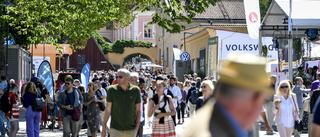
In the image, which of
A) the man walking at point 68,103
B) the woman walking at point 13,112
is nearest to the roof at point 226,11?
the woman walking at point 13,112

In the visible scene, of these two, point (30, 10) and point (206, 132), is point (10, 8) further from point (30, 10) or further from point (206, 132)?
point (206, 132)

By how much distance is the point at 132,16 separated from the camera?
3575 centimetres

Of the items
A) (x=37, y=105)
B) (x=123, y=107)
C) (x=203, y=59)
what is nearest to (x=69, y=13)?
(x=37, y=105)

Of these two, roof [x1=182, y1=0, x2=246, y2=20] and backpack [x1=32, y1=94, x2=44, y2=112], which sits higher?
roof [x1=182, y1=0, x2=246, y2=20]

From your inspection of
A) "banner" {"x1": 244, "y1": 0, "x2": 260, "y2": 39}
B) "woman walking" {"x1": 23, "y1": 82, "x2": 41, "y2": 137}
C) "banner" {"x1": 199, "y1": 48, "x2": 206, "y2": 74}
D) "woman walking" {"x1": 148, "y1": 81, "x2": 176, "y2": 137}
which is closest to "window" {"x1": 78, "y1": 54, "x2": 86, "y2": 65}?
"banner" {"x1": 199, "y1": 48, "x2": 206, "y2": 74}

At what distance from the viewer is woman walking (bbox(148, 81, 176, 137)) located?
33.1ft

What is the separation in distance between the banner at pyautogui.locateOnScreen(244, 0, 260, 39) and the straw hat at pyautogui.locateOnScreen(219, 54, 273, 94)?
1845 cm

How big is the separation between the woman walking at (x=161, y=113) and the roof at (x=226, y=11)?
45.0 metres

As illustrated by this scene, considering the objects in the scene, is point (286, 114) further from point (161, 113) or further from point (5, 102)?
point (5, 102)

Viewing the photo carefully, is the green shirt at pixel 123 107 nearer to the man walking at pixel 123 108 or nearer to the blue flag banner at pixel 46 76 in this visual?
the man walking at pixel 123 108

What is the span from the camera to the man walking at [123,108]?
8406mm

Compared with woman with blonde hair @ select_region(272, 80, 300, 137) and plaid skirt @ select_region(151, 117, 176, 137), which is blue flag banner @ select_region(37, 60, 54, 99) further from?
woman with blonde hair @ select_region(272, 80, 300, 137)

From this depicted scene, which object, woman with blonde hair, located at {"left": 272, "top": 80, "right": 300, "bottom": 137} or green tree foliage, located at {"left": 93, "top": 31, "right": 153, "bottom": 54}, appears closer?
woman with blonde hair, located at {"left": 272, "top": 80, "right": 300, "bottom": 137}

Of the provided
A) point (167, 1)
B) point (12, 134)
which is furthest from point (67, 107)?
point (167, 1)
